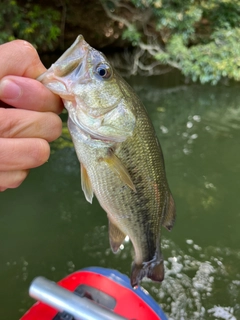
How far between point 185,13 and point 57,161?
240 inches

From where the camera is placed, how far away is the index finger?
45.4 inches

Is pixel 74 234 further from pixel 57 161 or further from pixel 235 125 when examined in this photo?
pixel 235 125

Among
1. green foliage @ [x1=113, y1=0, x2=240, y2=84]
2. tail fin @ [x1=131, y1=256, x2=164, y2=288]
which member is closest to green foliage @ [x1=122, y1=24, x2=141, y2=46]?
green foliage @ [x1=113, y1=0, x2=240, y2=84]

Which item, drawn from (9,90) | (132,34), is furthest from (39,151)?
(132,34)

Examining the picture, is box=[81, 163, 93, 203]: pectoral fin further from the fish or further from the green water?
the green water

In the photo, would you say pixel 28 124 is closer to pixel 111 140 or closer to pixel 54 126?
pixel 54 126

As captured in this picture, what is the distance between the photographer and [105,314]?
5.80ft

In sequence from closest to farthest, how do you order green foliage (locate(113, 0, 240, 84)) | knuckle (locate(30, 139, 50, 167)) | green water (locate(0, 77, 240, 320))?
knuckle (locate(30, 139, 50, 167))
green water (locate(0, 77, 240, 320))
green foliage (locate(113, 0, 240, 84))

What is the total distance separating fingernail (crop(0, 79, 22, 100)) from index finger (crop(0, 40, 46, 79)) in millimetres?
55

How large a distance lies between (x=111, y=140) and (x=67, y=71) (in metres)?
0.35

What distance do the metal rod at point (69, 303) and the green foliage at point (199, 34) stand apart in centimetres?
750

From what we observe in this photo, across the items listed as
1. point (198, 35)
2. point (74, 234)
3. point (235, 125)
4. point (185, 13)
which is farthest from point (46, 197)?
point (198, 35)

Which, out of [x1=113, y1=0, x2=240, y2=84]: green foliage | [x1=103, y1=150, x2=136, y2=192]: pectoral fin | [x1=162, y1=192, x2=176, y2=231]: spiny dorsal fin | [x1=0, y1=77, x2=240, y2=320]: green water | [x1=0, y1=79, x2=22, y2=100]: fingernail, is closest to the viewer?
[x1=0, y1=79, x2=22, y2=100]: fingernail

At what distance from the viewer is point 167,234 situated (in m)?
4.20
